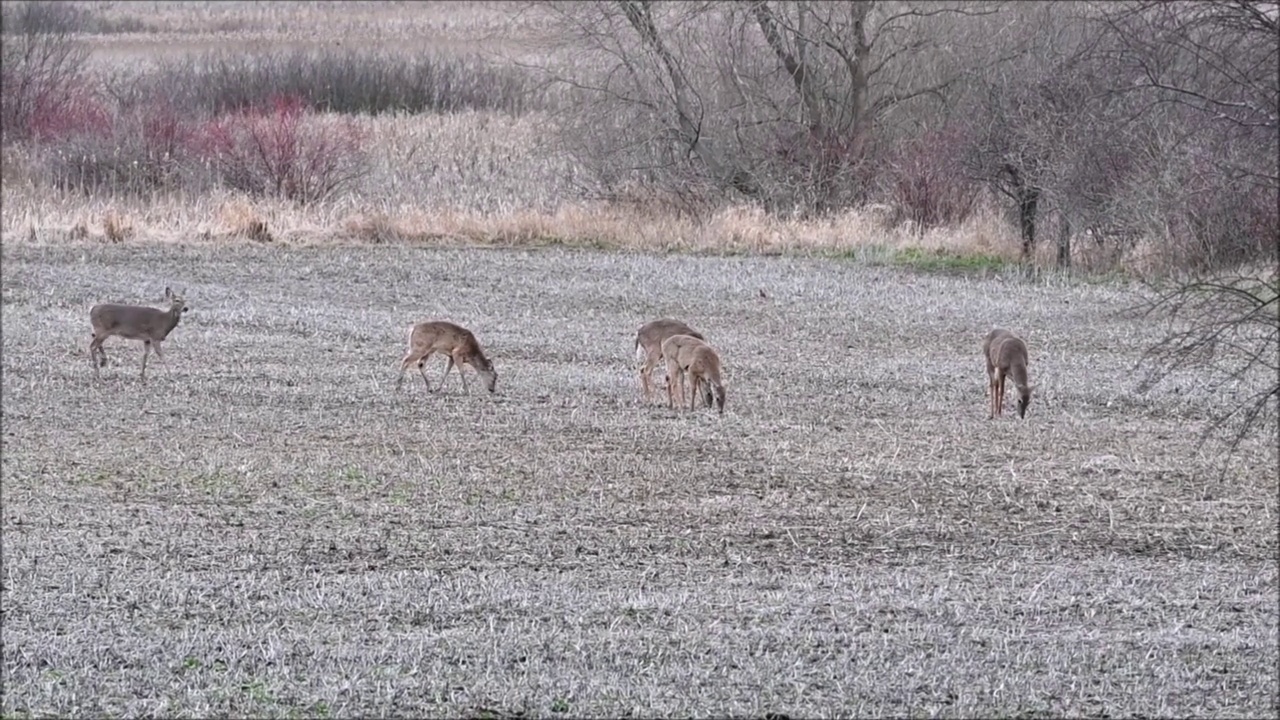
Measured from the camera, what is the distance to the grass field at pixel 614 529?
688 centimetres

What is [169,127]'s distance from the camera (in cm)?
3178

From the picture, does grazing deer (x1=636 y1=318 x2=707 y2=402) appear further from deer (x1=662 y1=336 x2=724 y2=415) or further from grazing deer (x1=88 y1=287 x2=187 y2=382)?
grazing deer (x1=88 y1=287 x2=187 y2=382)

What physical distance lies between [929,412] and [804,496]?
3497 millimetres

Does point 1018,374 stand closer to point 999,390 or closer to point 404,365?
point 999,390

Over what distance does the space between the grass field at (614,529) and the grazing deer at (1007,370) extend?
0.22m

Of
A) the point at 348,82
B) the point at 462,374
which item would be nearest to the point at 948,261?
the point at 462,374

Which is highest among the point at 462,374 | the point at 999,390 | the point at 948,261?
the point at 948,261

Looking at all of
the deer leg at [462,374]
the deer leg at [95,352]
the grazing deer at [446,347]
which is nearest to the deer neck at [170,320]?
the deer leg at [95,352]

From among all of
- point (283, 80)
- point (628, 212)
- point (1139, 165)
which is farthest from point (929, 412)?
point (283, 80)

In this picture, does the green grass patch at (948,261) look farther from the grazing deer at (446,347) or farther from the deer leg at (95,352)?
the deer leg at (95,352)

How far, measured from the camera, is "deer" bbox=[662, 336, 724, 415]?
13773mm

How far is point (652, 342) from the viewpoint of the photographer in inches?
584

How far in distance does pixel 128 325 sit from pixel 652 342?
439 cm

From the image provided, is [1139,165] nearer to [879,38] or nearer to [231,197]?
[879,38]
